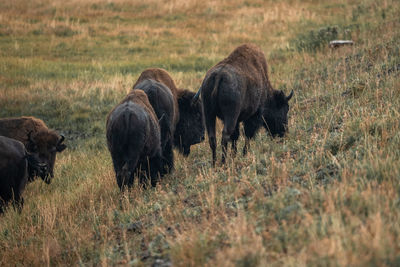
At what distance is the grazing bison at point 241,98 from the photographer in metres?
7.41

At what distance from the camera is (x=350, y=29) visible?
59.2 feet

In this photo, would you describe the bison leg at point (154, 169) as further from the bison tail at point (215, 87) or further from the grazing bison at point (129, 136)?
the bison tail at point (215, 87)

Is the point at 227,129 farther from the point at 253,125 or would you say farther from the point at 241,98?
the point at 253,125

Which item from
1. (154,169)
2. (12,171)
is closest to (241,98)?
(154,169)

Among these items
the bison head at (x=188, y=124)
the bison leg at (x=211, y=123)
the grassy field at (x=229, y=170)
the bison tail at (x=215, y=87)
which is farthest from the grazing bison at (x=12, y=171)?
the bison head at (x=188, y=124)

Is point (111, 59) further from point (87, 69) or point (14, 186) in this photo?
point (14, 186)

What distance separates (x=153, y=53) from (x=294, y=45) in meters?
6.18

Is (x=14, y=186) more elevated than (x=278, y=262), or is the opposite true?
(x=278, y=262)

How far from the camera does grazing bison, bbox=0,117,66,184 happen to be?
9.18 metres

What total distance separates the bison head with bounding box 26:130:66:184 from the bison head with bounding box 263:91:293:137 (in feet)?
13.2

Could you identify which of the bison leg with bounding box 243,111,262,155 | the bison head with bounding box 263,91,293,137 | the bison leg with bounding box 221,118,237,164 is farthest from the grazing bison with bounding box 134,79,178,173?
the bison head with bounding box 263,91,293,137

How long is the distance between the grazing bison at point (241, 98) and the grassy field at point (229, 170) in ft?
1.51

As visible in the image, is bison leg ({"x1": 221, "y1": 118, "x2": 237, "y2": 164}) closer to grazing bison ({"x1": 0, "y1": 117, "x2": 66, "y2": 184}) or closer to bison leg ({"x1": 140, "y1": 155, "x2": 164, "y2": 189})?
bison leg ({"x1": 140, "y1": 155, "x2": 164, "y2": 189})

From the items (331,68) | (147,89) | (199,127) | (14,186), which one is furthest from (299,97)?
(14,186)
